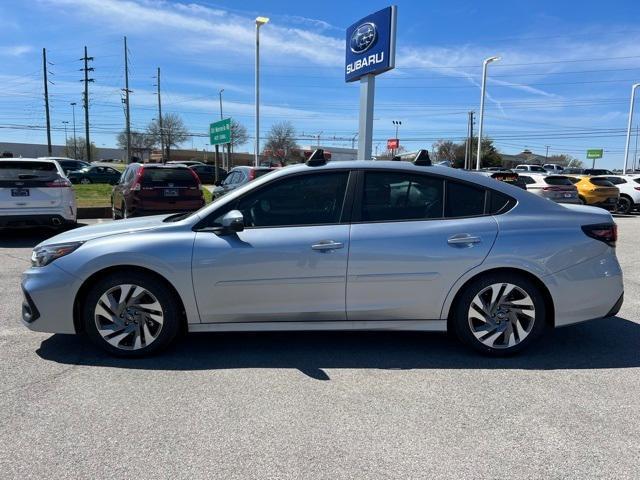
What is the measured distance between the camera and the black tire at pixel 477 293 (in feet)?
13.4

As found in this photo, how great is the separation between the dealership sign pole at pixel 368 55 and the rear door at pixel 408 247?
1096 centimetres

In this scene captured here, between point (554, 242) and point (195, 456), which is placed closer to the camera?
point (195, 456)

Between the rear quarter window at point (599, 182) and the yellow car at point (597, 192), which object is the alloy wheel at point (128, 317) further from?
the rear quarter window at point (599, 182)

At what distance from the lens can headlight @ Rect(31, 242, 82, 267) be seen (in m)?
4.08

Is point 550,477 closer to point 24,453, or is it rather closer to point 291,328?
point 291,328

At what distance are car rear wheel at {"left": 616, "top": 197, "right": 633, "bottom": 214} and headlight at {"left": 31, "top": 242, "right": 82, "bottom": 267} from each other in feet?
72.0

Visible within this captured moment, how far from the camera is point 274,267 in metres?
3.97

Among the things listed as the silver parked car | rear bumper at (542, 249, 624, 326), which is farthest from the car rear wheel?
rear bumper at (542, 249, 624, 326)

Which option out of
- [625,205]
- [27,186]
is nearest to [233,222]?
[27,186]

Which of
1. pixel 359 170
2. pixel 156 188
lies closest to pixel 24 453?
pixel 359 170

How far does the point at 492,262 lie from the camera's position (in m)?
4.02

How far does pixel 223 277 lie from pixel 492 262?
2097 mm

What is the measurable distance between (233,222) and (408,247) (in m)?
1.37

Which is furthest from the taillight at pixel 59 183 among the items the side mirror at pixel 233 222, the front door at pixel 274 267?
the side mirror at pixel 233 222
